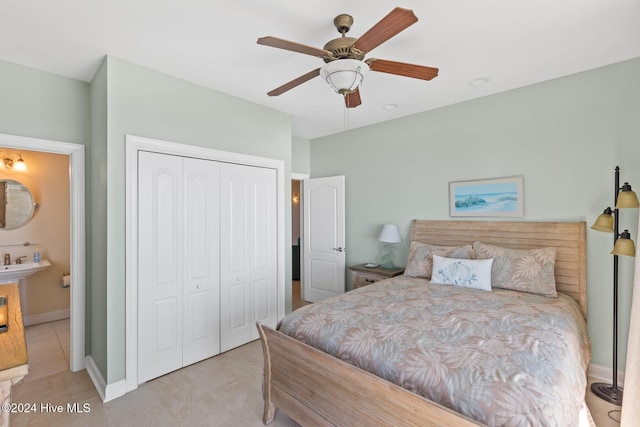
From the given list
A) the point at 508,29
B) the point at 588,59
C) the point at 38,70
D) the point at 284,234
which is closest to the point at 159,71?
the point at 38,70

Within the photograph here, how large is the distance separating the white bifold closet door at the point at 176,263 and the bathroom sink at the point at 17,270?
2105 mm

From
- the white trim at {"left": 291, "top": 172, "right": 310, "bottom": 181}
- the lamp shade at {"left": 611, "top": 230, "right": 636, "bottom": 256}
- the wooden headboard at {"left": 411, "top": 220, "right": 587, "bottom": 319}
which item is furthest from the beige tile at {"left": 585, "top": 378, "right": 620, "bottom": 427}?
the white trim at {"left": 291, "top": 172, "right": 310, "bottom": 181}

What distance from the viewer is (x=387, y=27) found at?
4.90ft

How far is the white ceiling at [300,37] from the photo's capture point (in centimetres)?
188

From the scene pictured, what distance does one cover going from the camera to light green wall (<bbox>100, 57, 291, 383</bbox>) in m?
2.46

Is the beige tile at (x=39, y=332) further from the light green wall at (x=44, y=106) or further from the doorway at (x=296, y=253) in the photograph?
the doorway at (x=296, y=253)

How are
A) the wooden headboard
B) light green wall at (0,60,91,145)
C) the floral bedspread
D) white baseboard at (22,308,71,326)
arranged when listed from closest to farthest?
the floral bedspread → light green wall at (0,60,91,145) → the wooden headboard → white baseboard at (22,308,71,326)

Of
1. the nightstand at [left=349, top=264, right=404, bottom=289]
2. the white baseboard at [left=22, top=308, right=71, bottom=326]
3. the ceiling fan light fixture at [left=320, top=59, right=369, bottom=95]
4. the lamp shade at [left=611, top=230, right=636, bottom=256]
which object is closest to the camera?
the ceiling fan light fixture at [left=320, top=59, right=369, bottom=95]

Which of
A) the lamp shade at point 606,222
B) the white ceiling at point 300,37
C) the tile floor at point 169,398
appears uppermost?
the white ceiling at point 300,37

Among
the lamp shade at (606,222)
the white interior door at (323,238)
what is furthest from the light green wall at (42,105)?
the lamp shade at (606,222)

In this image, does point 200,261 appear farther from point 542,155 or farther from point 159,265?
point 542,155

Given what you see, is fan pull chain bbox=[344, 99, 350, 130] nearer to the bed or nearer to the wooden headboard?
the wooden headboard

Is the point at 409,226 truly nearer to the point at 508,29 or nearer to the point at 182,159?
the point at 508,29

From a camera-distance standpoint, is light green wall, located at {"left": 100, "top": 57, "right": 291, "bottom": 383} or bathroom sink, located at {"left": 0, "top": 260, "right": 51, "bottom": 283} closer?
light green wall, located at {"left": 100, "top": 57, "right": 291, "bottom": 383}
